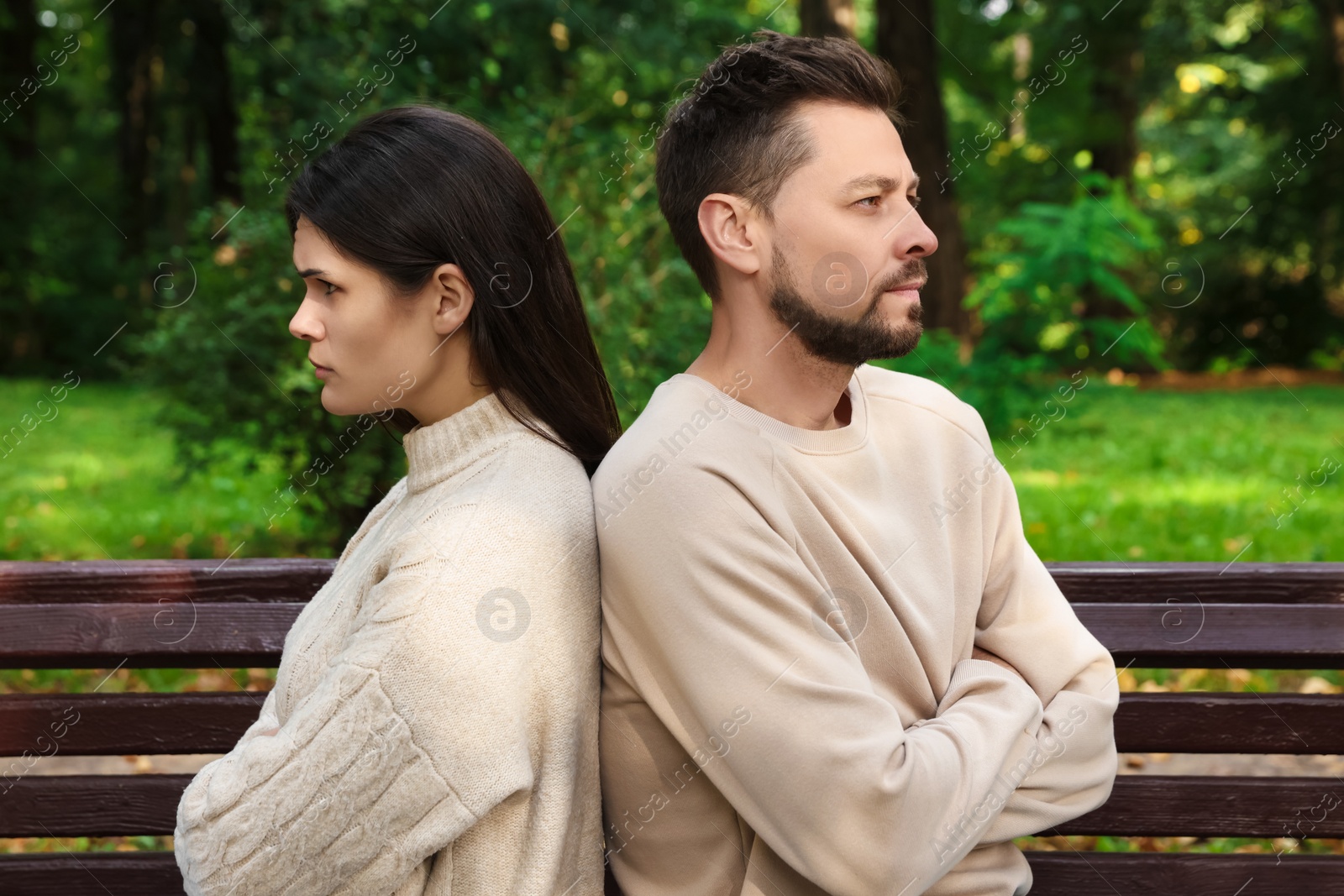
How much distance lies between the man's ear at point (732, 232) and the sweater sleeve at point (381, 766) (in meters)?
0.69

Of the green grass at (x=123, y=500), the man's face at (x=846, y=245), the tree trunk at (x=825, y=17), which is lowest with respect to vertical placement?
the green grass at (x=123, y=500)

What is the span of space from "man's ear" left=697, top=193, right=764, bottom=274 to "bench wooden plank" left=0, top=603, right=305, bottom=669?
1.23m

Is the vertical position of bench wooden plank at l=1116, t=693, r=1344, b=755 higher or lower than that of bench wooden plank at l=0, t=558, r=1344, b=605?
lower

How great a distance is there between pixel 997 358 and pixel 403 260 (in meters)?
5.74

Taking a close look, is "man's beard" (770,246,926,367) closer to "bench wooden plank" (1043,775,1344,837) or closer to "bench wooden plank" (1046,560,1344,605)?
"bench wooden plank" (1046,560,1344,605)

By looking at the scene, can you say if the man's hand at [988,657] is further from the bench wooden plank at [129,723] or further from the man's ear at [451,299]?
the bench wooden plank at [129,723]

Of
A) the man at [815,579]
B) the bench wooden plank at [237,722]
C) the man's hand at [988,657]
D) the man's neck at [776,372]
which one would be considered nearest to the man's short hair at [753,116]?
the man at [815,579]

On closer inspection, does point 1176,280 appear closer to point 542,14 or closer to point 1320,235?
point 1320,235

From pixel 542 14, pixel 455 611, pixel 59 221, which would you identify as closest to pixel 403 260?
pixel 455 611

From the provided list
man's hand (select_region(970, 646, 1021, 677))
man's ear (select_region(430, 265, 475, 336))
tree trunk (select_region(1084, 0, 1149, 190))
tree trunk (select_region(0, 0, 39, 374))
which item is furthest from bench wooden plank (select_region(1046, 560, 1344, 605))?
tree trunk (select_region(0, 0, 39, 374))

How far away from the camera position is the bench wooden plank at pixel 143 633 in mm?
2520

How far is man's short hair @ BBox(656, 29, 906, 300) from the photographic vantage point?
1.97m

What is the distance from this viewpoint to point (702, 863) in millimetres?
1888

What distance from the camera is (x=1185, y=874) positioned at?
8.18 ft
